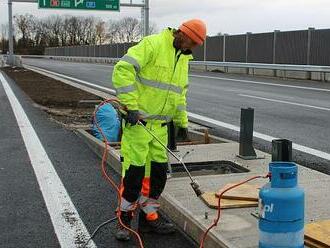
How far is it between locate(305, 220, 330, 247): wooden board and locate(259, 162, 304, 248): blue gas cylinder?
0.50 meters

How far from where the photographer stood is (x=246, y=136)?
766 cm

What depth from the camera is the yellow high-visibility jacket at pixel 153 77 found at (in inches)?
188

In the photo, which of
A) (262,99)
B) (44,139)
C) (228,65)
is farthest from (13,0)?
(44,139)

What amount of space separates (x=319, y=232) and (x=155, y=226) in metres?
1.47

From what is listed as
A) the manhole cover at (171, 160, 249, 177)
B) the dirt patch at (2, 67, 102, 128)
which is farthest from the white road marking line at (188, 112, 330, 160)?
the dirt patch at (2, 67, 102, 128)

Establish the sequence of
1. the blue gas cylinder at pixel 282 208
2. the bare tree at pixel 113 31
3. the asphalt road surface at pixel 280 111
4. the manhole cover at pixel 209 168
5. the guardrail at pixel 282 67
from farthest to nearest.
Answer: the bare tree at pixel 113 31 < the guardrail at pixel 282 67 < the asphalt road surface at pixel 280 111 < the manhole cover at pixel 209 168 < the blue gas cylinder at pixel 282 208

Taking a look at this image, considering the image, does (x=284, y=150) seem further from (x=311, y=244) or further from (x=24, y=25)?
(x=24, y=25)

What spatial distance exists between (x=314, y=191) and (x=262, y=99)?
11.2 meters

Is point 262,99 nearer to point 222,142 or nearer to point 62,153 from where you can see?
point 222,142

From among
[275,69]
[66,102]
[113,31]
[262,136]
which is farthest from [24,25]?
[262,136]

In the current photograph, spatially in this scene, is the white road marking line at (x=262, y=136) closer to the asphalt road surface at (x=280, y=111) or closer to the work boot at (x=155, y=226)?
the asphalt road surface at (x=280, y=111)

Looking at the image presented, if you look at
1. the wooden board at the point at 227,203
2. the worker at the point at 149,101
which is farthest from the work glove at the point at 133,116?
the wooden board at the point at 227,203

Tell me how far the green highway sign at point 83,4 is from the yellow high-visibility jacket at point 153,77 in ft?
126

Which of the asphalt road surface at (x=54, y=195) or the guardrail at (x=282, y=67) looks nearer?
the asphalt road surface at (x=54, y=195)
